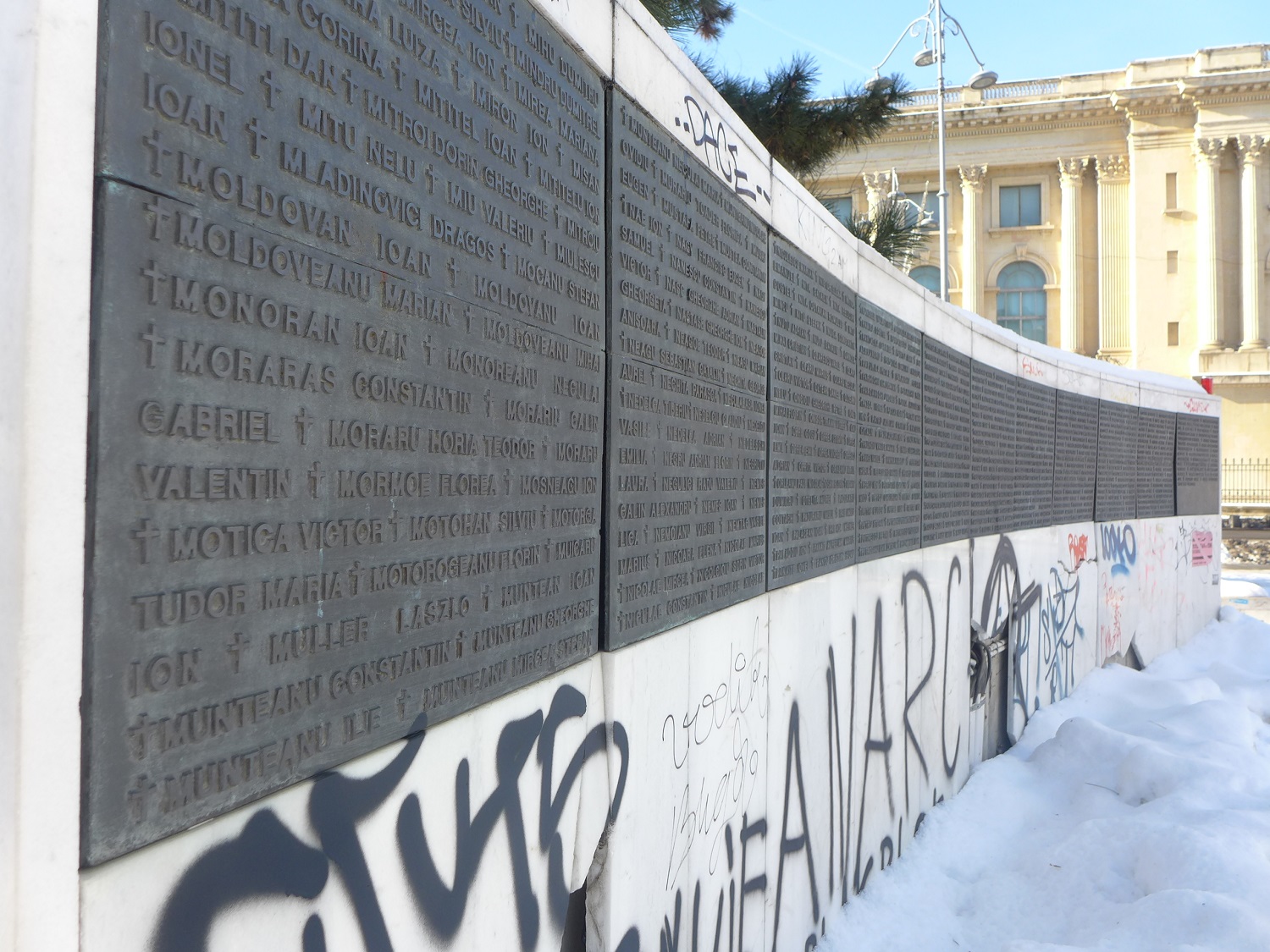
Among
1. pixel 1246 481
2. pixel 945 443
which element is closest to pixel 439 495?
pixel 945 443

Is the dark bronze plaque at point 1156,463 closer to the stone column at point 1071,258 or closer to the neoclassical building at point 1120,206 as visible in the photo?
the neoclassical building at point 1120,206

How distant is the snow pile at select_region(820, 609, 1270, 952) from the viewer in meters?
3.98

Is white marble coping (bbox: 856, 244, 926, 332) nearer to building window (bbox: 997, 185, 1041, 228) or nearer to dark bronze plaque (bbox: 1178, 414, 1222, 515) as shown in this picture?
dark bronze plaque (bbox: 1178, 414, 1222, 515)

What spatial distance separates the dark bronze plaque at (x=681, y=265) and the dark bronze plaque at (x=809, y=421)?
21 centimetres

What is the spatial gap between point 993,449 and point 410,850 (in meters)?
6.21

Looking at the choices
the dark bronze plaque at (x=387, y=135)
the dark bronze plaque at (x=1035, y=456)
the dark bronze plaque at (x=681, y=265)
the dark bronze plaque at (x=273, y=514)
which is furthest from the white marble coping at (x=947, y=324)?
the dark bronze plaque at (x=273, y=514)

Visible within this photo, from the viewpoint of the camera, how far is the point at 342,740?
1569 mm

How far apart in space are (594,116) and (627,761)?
5.30 ft

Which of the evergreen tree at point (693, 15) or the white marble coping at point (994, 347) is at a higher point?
the evergreen tree at point (693, 15)

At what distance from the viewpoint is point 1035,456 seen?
8.09 metres

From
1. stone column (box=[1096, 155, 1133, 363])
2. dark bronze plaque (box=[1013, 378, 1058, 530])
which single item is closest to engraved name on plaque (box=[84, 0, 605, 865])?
dark bronze plaque (box=[1013, 378, 1058, 530])

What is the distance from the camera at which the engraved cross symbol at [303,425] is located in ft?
4.79

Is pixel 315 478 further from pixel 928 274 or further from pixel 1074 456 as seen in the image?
pixel 928 274

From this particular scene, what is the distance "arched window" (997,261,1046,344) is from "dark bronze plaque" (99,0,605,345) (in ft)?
125
